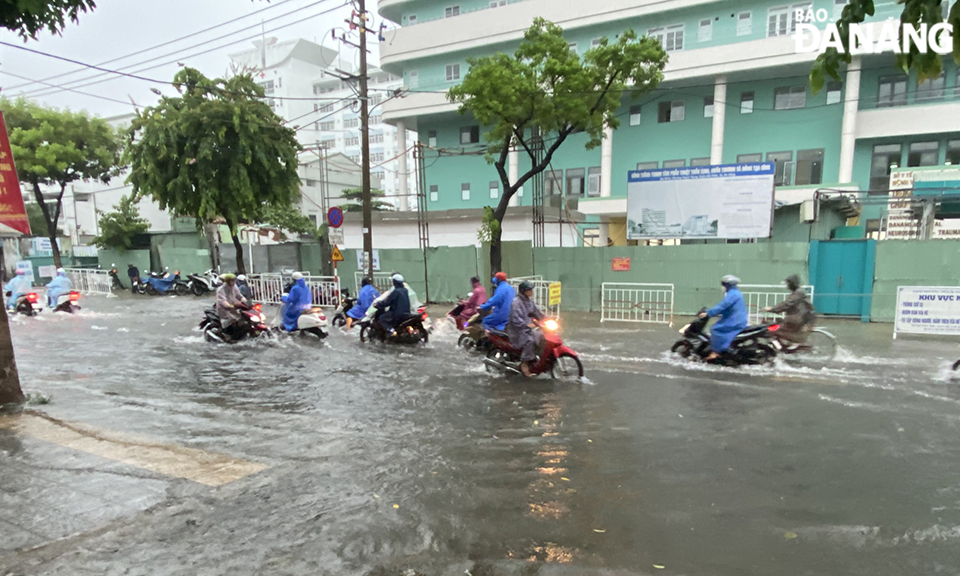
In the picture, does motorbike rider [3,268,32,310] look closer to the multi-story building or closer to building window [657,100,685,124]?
the multi-story building

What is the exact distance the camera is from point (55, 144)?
79.3 feet

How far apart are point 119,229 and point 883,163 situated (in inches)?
1528

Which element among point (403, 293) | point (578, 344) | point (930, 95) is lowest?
point (578, 344)

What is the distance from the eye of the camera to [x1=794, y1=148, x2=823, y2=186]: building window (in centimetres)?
2567

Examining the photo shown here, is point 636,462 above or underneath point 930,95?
underneath

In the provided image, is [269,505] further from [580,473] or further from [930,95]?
[930,95]

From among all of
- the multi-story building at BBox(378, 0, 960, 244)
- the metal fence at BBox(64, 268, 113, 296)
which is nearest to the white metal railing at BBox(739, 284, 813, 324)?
the multi-story building at BBox(378, 0, 960, 244)

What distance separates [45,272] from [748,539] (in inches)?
1465

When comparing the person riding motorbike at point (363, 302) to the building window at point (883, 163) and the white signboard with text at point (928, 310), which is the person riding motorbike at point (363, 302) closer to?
the white signboard with text at point (928, 310)

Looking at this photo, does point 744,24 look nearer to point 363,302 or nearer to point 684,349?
point 684,349

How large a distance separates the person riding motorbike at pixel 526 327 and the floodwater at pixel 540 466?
39cm

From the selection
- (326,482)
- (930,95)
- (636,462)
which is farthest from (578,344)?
(930,95)

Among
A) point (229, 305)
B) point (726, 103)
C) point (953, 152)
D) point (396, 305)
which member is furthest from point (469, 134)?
point (229, 305)

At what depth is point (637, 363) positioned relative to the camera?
8969mm
